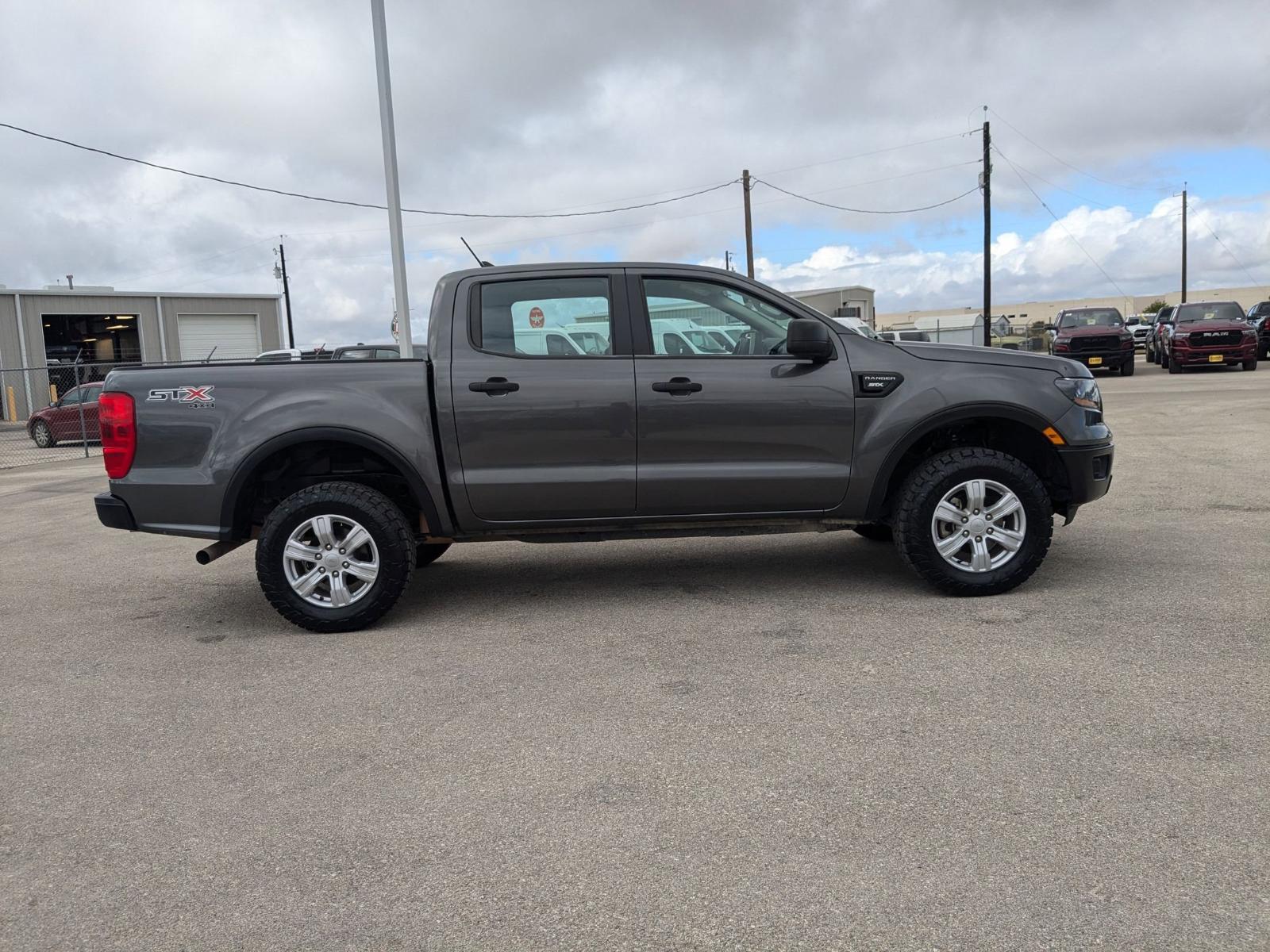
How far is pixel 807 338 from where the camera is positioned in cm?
530

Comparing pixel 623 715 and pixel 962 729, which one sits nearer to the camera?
pixel 962 729

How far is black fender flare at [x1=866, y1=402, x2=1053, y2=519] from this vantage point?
5496 mm

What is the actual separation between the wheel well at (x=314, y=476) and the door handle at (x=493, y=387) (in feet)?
2.04

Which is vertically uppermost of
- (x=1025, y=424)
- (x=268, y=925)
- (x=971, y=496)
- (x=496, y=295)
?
(x=496, y=295)

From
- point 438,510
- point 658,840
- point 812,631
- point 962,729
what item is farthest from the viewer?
point 438,510

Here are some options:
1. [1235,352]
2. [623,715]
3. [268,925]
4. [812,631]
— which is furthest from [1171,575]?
[1235,352]

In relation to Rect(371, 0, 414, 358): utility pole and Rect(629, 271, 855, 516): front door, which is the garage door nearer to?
Rect(371, 0, 414, 358): utility pole

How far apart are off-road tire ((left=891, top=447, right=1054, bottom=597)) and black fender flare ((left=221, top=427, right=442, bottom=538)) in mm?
2582

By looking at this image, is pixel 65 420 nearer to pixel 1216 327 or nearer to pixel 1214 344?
pixel 1214 344

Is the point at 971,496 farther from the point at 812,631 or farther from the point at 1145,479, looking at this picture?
the point at 1145,479

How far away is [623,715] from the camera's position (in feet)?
13.2

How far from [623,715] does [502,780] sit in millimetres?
678

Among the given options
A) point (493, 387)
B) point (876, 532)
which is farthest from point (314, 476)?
point (876, 532)

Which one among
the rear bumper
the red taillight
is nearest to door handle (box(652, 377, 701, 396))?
the red taillight
